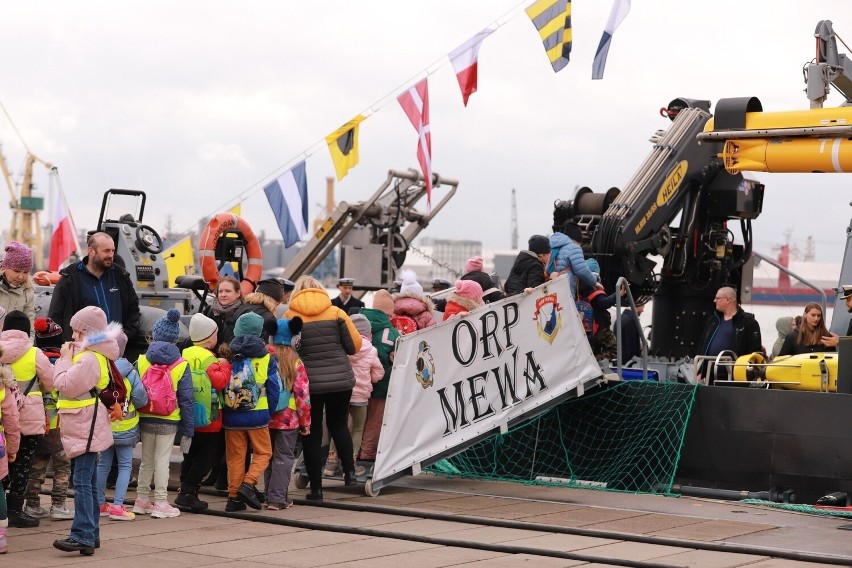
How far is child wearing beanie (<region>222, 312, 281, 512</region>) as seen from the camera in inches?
394

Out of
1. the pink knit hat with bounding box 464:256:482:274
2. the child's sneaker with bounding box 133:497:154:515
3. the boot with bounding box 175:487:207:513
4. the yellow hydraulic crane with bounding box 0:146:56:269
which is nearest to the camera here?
the child's sneaker with bounding box 133:497:154:515

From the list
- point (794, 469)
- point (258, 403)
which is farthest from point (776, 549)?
point (258, 403)

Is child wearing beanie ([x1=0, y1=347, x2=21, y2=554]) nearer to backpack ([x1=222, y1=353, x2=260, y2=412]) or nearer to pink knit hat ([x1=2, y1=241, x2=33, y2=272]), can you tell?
Result: backpack ([x1=222, y1=353, x2=260, y2=412])

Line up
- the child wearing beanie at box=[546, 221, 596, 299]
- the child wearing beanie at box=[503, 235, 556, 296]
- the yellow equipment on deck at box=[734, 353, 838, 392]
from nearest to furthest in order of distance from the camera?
the yellow equipment on deck at box=[734, 353, 838, 392] < the child wearing beanie at box=[546, 221, 596, 299] < the child wearing beanie at box=[503, 235, 556, 296]

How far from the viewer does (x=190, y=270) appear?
20141mm

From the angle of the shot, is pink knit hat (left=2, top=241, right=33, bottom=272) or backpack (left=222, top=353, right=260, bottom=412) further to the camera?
pink knit hat (left=2, top=241, right=33, bottom=272)

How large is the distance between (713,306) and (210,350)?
6.36 m

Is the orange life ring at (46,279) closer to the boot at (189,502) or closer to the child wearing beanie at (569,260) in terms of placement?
the boot at (189,502)

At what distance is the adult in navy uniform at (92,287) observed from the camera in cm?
1066

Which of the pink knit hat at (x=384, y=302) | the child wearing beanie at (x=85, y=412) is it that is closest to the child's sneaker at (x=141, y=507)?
the child wearing beanie at (x=85, y=412)

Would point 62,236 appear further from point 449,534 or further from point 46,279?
point 449,534

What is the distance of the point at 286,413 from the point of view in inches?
405

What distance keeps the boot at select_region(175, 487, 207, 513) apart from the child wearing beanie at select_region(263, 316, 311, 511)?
54 cm

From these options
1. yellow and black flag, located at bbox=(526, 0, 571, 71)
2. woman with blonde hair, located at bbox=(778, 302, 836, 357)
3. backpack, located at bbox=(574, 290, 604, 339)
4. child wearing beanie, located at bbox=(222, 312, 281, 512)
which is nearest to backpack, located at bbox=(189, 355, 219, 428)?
child wearing beanie, located at bbox=(222, 312, 281, 512)
